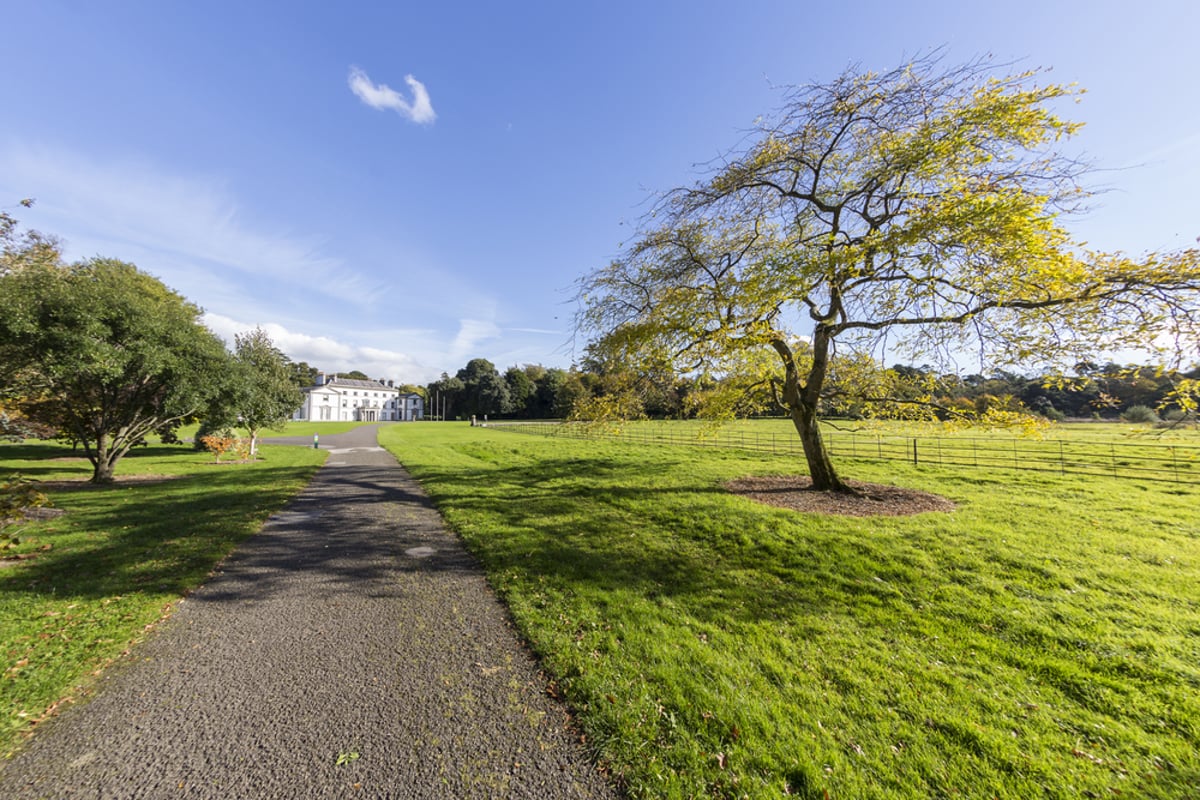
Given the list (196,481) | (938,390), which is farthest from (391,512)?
(938,390)

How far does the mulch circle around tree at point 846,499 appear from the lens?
8.53 meters

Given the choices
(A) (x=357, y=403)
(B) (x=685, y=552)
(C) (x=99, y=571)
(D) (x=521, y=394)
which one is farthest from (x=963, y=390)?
(A) (x=357, y=403)

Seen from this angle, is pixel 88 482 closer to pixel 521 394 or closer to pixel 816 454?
pixel 816 454

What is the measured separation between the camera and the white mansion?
3359 inches

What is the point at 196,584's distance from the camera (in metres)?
5.13

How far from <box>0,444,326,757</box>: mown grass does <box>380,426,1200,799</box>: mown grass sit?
3.57m

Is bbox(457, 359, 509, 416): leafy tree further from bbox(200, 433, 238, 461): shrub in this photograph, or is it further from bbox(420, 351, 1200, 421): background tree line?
bbox(420, 351, 1200, 421): background tree line

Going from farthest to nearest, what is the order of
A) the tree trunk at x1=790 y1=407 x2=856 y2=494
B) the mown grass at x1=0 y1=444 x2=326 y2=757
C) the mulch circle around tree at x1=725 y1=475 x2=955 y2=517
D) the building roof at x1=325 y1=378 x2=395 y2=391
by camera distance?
the building roof at x1=325 y1=378 x2=395 y2=391, the tree trunk at x1=790 y1=407 x2=856 y2=494, the mulch circle around tree at x1=725 y1=475 x2=955 y2=517, the mown grass at x1=0 y1=444 x2=326 y2=757

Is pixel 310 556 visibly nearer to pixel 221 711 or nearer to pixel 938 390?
pixel 221 711

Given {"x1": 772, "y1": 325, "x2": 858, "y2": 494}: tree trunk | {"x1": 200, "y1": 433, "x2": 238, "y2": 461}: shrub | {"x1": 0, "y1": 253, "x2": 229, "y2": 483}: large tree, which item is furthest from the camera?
{"x1": 200, "y1": 433, "x2": 238, "y2": 461}: shrub

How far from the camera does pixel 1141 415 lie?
5453mm

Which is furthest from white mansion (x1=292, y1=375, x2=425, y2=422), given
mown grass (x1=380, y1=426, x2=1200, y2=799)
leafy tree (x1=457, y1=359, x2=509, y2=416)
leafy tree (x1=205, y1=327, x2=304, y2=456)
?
mown grass (x1=380, y1=426, x2=1200, y2=799)

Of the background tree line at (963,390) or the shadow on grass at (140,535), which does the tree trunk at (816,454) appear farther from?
the shadow on grass at (140,535)

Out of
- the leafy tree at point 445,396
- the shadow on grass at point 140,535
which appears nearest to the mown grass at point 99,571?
the shadow on grass at point 140,535
